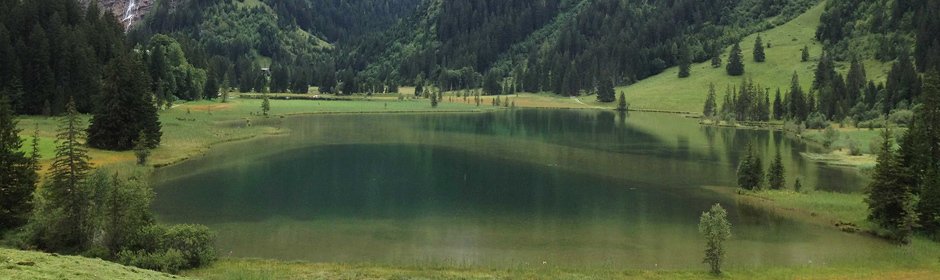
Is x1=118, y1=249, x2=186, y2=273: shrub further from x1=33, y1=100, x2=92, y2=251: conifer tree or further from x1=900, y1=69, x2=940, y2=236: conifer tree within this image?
x1=900, y1=69, x2=940, y2=236: conifer tree

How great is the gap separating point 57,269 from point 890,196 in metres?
52.4

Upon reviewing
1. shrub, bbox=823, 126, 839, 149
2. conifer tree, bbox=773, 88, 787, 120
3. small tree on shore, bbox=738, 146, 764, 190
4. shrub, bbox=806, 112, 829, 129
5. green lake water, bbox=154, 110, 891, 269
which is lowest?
green lake water, bbox=154, 110, 891, 269

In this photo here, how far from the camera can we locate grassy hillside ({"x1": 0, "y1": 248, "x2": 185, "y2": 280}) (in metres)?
21.1

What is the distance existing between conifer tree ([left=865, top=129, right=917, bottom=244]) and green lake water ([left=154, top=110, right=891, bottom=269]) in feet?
9.10

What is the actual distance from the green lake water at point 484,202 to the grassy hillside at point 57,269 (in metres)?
15.3

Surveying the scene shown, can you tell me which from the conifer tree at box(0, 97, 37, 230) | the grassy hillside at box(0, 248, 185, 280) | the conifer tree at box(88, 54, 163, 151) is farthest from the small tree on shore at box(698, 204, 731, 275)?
the conifer tree at box(88, 54, 163, 151)

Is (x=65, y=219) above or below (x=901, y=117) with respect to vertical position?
below

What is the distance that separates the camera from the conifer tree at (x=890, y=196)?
49812 millimetres

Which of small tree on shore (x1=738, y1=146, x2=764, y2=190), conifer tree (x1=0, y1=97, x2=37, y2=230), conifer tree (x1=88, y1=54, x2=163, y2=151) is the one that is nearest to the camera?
conifer tree (x1=0, y1=97, x2=37, y2=230)

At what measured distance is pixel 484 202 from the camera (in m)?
60.5

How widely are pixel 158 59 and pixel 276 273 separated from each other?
13665 cm

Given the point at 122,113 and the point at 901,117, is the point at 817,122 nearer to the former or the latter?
the point at 901,117

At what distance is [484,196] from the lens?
63.4 meters

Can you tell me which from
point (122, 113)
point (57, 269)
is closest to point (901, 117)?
point (122, 113)
